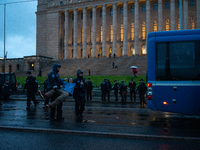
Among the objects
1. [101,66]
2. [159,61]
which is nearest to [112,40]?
[101,66]

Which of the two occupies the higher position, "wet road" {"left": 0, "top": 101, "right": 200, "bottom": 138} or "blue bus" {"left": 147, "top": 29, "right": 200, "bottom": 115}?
"blue bus" {"left": 147, "top": 29, "right": 200, "bottom": 115}

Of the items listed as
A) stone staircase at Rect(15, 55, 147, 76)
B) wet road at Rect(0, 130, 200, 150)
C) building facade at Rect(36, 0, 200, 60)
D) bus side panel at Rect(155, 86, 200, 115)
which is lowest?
wet road at Rect(0, 130, 200, 150)

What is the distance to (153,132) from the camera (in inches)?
232

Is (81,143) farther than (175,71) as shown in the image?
No

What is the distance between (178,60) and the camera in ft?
23.5

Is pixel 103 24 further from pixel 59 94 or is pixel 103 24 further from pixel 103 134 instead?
pixel 103 134

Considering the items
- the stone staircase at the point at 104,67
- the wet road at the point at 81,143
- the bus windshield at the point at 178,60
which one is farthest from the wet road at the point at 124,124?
the stone staircase at the point at 104,67

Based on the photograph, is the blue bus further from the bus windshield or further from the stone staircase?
the stone staircase

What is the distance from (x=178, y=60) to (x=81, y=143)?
4.22 metres

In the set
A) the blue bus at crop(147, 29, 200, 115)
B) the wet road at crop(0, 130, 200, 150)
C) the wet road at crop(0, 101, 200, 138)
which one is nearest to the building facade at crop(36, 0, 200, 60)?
the wet road at crop(0, 101, 200, 138)

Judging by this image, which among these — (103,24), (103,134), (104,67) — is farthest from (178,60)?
(103,24)

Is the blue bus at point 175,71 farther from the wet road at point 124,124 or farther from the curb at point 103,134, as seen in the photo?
the curb at point 103,134

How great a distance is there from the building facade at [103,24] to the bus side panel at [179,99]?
151ft

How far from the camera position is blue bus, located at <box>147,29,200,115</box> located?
703cm
